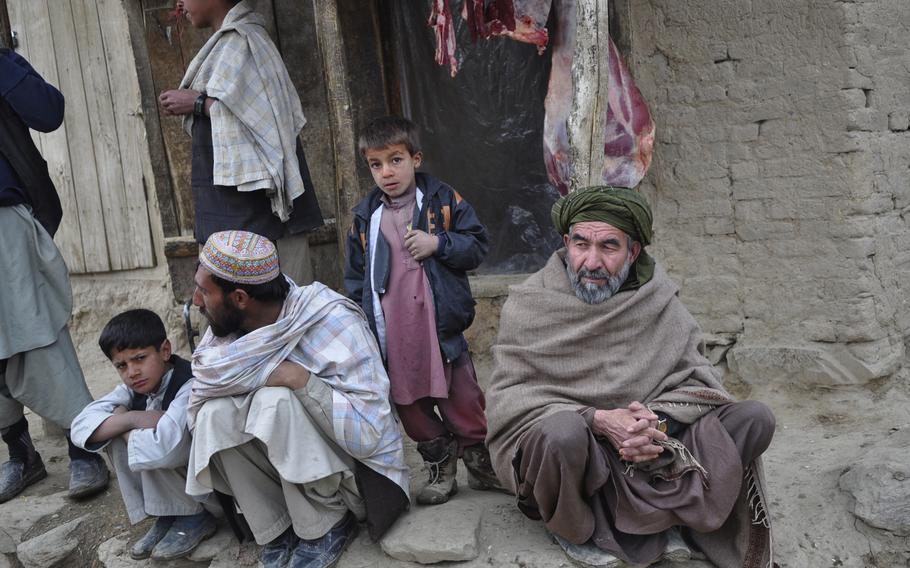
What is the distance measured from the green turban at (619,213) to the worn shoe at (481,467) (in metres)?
0.94

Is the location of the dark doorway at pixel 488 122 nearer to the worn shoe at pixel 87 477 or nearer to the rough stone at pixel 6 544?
the worn shoe at pixel 87 477

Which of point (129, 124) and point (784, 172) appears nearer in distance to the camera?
point (784, 172)

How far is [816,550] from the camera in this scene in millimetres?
3002

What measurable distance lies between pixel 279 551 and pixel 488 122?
261 cm

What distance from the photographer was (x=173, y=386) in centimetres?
327

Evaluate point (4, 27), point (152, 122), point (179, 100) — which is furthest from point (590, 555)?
point (4, 27)

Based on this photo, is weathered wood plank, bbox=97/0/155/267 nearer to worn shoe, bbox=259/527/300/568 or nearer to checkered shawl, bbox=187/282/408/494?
checkered shawl, bbox=187/282/408/494

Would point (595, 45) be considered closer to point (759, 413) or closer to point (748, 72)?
point (748, 72)

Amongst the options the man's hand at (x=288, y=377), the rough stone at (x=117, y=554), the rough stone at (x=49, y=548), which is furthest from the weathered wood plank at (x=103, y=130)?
the man's hand at (x=288, y=377)

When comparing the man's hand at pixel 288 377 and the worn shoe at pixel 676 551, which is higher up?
the man's hand at pixel 288 377

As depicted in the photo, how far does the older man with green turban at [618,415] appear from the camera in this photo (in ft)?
8.77

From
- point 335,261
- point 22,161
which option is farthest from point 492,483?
point 22,161

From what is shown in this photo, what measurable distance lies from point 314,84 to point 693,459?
2.83 meters

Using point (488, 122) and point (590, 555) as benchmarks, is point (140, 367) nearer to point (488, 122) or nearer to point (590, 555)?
point (590, 555)
